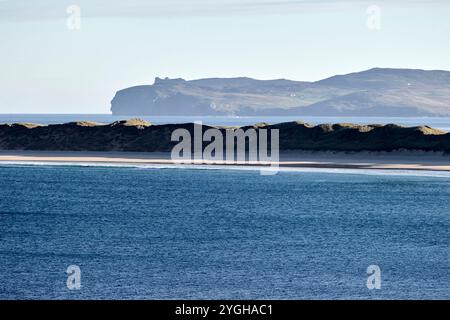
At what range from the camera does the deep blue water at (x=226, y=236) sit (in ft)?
134

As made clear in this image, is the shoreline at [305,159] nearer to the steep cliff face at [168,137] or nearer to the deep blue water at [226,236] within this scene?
the steep cliff face at [168,137]

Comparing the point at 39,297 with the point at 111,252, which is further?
the point at 111,252

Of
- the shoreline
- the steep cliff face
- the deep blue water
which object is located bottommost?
the deep blue water

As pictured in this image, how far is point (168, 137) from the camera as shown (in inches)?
5512

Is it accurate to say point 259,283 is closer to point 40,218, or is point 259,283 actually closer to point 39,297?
point 39,297

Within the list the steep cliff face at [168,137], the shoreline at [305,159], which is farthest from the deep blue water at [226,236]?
the steep cliff face at [168,137]

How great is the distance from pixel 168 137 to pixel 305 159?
24871mm

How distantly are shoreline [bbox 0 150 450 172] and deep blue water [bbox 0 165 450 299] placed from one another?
13629 mm

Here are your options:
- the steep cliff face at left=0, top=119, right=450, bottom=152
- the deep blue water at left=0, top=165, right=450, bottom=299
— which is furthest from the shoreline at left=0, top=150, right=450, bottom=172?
the deep blue water at left=0, top=165, right=450, bottom=299

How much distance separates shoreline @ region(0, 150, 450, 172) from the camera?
111375 millimetres

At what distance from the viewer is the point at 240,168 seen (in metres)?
110

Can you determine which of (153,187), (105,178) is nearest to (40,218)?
(153,187)

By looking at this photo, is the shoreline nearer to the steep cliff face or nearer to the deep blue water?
the steep cliff face

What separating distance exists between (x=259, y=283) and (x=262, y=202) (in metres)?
36.0
